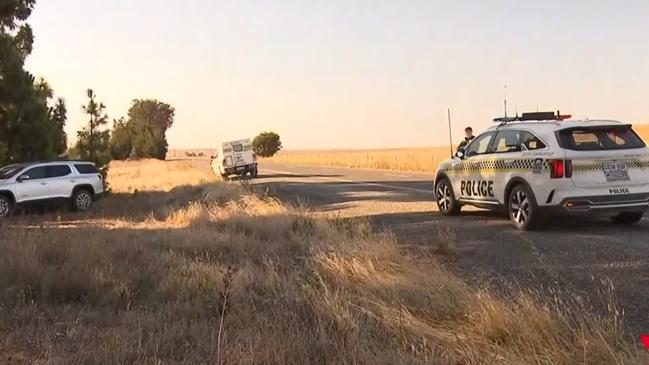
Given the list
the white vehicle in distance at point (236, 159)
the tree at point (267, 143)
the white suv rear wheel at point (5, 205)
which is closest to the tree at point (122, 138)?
the tree at point (267, 143)

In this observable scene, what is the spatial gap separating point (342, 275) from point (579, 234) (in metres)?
5.05

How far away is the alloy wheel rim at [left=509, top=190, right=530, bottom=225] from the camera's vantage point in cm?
1097

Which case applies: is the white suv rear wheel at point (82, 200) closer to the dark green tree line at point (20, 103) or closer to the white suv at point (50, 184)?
the white suv at point (50, 184)

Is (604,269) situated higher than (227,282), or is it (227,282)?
(227,282)

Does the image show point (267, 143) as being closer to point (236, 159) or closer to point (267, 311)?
point (236, 159)

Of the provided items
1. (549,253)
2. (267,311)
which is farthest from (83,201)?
(267,311)

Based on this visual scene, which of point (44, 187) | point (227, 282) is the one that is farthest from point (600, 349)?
point (44, 187)

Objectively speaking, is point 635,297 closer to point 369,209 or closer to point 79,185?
point 369,209

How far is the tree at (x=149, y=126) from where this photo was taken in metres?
112

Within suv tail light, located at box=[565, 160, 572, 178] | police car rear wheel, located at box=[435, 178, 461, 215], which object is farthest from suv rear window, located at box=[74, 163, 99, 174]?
suv tail light, located at box=[565, 160, 572, 178]

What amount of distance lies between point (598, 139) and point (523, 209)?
164 cm

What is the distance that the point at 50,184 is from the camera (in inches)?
887

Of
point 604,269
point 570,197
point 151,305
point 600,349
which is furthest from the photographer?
point 570,197

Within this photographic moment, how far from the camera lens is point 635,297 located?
20.5 ft
